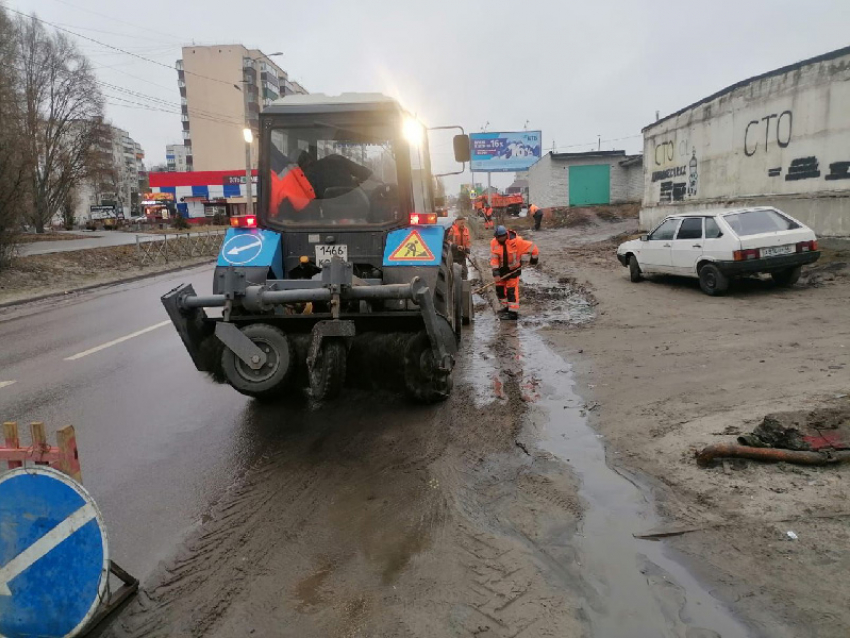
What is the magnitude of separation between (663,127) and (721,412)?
21.1 m

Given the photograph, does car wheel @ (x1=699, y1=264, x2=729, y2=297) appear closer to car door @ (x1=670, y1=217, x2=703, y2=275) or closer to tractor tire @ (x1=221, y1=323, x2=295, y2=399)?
A: car door @ (x1=670, y1=217, x2=703, y2=275)

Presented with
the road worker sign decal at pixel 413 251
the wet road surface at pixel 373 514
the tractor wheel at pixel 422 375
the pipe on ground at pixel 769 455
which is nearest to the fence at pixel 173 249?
the wet road surface at pixel 373 514

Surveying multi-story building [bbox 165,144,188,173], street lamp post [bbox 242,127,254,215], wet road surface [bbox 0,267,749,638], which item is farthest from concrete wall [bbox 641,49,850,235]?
multi-story building [bbox 165,144,188,173]

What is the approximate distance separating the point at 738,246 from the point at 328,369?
8.77 metres

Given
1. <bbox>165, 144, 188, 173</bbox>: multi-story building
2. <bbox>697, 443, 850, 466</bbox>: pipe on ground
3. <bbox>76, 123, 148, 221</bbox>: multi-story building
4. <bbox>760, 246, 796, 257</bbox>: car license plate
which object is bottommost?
<bbox>697, 443, 850, 466</bbox>: pipe on ground

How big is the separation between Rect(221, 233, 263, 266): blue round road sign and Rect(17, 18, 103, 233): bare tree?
39764 millimetres

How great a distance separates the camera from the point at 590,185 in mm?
41500

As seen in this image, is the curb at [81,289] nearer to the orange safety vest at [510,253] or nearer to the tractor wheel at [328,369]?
the orange safety vest at [510,253]

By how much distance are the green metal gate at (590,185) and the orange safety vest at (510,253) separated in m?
33.1

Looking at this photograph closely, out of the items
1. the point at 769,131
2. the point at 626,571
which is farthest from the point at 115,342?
the point at 769,131

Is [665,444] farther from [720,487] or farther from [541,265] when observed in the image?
[541,265]

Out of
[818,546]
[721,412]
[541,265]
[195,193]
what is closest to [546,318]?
[721,412]

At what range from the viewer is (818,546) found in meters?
3.22

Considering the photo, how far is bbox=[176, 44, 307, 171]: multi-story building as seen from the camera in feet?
263
